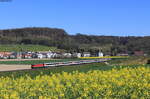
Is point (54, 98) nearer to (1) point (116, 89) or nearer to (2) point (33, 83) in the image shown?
(1) point (116, 89)

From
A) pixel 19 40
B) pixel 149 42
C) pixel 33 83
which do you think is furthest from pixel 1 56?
pixel 149 42

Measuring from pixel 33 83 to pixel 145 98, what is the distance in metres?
3.13

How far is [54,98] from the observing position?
714 cm

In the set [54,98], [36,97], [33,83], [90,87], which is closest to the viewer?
[54,98]

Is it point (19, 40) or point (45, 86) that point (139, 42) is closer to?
point (19, 40)

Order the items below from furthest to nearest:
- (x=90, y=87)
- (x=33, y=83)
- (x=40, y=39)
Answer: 1. (x=40, y=39)
2. (x=33, y=83)
3. (x=90, y=87)

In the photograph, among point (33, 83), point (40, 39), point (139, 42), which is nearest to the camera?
point (33, 83)

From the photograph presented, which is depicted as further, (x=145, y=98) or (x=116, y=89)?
(x=116, y=89)

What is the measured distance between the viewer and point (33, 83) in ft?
31.7

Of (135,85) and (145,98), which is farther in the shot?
(135,85)

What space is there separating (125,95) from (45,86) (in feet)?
7.41

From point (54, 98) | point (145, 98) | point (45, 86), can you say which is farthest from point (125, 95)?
point (45, 86)

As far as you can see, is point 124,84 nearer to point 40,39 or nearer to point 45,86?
point 45,86

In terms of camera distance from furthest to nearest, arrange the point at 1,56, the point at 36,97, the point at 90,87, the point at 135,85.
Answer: the point at 1,56
the point at 135,85
the point at 90,87
the point at 36,97
